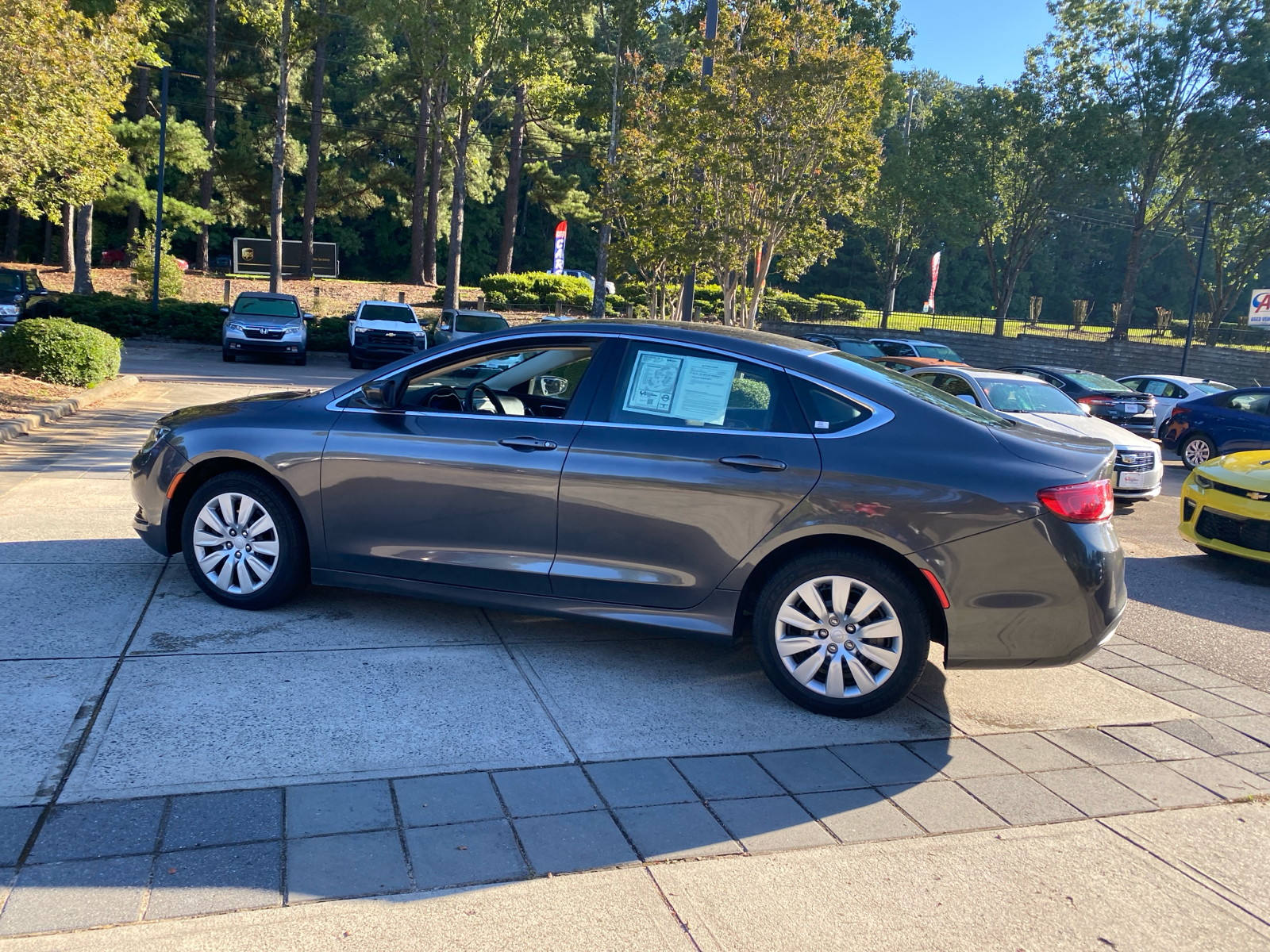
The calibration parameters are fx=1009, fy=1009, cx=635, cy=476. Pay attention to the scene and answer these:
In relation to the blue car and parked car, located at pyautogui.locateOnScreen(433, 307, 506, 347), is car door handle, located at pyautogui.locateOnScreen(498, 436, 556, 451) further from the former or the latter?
parked car, located at pyautogui.locateOnScreen(433, 307, 506, 347)

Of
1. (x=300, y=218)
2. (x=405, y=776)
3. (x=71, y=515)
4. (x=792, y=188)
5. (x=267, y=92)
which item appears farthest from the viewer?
(x=300, y=218)

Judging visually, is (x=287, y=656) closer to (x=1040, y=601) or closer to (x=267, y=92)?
(x=1040, y=601)

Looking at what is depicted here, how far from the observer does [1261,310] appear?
27.9 metres

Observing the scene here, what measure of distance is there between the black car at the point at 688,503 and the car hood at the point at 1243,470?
13.7 feet

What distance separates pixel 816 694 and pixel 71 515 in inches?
223

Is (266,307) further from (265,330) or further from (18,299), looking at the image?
(18,299)

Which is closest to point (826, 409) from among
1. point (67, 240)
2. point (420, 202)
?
point (67, 240)

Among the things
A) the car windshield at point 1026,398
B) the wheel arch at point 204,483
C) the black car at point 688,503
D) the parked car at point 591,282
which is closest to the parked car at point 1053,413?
the car windshield at point 1026,398

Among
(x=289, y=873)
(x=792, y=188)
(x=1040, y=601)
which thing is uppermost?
(x=792, y=188)

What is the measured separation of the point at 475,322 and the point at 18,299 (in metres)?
11.9

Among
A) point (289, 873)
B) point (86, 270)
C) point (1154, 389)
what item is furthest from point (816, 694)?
point (86, 270)

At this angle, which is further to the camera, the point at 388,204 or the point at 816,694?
the point at 388,204

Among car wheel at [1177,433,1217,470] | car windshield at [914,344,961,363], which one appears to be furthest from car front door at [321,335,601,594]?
car windshield at [914,344,961,363]

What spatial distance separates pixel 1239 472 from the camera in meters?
8.41
